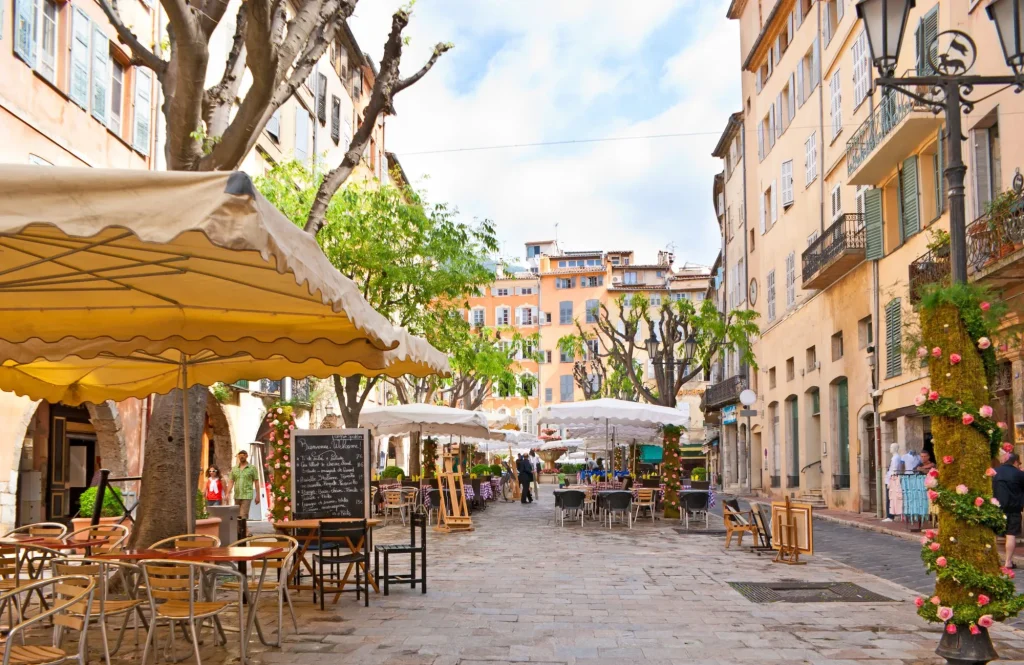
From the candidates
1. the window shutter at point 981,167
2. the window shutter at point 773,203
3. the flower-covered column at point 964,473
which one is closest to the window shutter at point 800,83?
the window shutter at point 773,203

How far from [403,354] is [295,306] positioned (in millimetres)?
1591

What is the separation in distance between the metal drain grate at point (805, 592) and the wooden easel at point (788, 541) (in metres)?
2.10

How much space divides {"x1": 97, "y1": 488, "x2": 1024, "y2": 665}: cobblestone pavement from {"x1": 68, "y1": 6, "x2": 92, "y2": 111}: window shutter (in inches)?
419

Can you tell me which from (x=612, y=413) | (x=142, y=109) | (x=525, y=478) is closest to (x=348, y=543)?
(x=612, y=413)

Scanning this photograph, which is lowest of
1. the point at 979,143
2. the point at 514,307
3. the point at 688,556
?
the point at 688,556

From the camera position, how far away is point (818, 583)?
1216 centimetres

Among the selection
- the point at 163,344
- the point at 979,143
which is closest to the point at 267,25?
the point at 163,344

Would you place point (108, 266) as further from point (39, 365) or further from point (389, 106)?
point (389, 106)

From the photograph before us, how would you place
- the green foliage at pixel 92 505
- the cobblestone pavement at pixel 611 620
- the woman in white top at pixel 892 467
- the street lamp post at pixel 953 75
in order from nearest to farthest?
the cobblestone pavement at pixel 611 620, the street lamp post at pixel 953 75, the green foliage at pixel 92 505, the woman in white top at pixel 892 467

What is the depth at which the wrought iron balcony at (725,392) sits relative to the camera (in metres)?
42.0

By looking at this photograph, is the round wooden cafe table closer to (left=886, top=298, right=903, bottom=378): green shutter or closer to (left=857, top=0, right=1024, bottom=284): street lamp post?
(left=857, top=0, right=1024, bottom=284): street lamp post

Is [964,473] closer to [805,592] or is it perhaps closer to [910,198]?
[805,592]

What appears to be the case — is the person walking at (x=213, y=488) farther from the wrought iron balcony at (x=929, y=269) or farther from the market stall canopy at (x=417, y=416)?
the wrought iron balcony at (x=929, y=269)

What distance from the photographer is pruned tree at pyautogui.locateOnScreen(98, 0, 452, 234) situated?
31.0 ft
